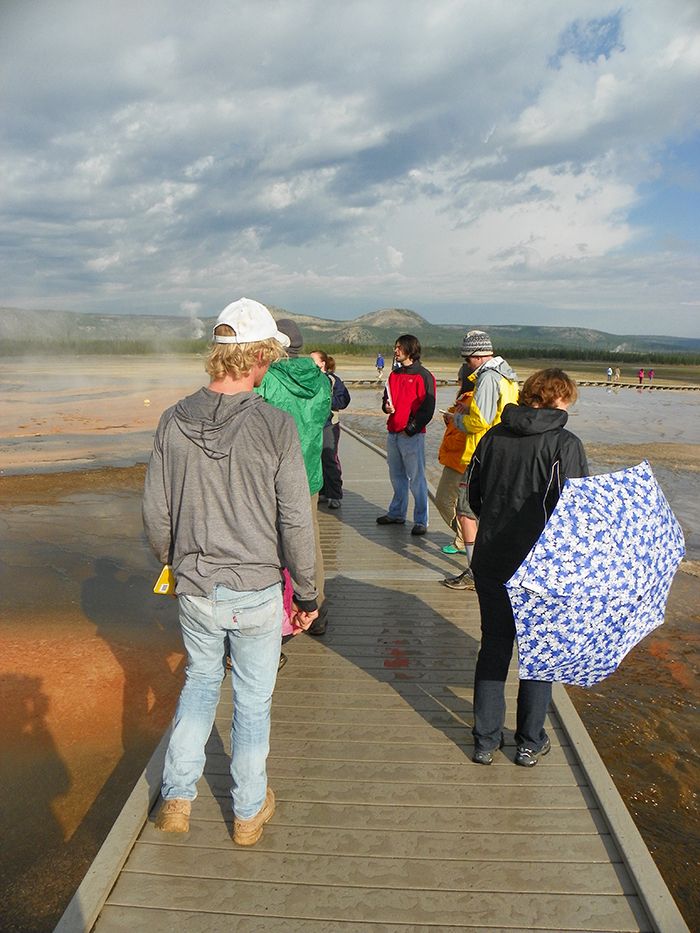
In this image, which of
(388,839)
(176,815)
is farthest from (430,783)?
(176,815)

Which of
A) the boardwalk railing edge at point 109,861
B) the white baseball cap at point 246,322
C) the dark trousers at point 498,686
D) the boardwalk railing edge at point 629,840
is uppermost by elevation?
the white baseball cap at point 246,322

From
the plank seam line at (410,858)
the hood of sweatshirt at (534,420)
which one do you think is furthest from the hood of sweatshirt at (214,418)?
the plank seam line at (410,858)

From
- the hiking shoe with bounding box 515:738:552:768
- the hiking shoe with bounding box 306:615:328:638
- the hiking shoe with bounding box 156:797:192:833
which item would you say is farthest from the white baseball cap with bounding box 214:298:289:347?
the hiking shoe with bounding box 306:615:328:638

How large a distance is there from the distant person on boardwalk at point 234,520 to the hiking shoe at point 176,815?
0.74 feet

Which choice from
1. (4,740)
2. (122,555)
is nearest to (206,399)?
(4,740)

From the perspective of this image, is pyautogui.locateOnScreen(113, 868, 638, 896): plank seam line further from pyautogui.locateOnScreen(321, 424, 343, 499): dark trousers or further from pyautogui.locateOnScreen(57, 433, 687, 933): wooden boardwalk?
pyautogui.locateOnScreen(321, 424, 343, 499): dark trousers

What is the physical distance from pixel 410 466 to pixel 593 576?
12.9 ft

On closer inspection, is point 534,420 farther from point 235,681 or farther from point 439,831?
point 439,831

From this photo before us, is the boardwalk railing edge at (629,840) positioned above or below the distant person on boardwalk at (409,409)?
below

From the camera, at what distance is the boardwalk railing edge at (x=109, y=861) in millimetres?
2215

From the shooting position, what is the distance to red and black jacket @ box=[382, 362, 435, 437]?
6102mm

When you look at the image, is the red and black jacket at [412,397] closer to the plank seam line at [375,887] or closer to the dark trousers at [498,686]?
the dark trousers at [498,686]

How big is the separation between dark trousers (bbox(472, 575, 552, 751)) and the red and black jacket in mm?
3241

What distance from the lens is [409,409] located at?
6160 millimetres
